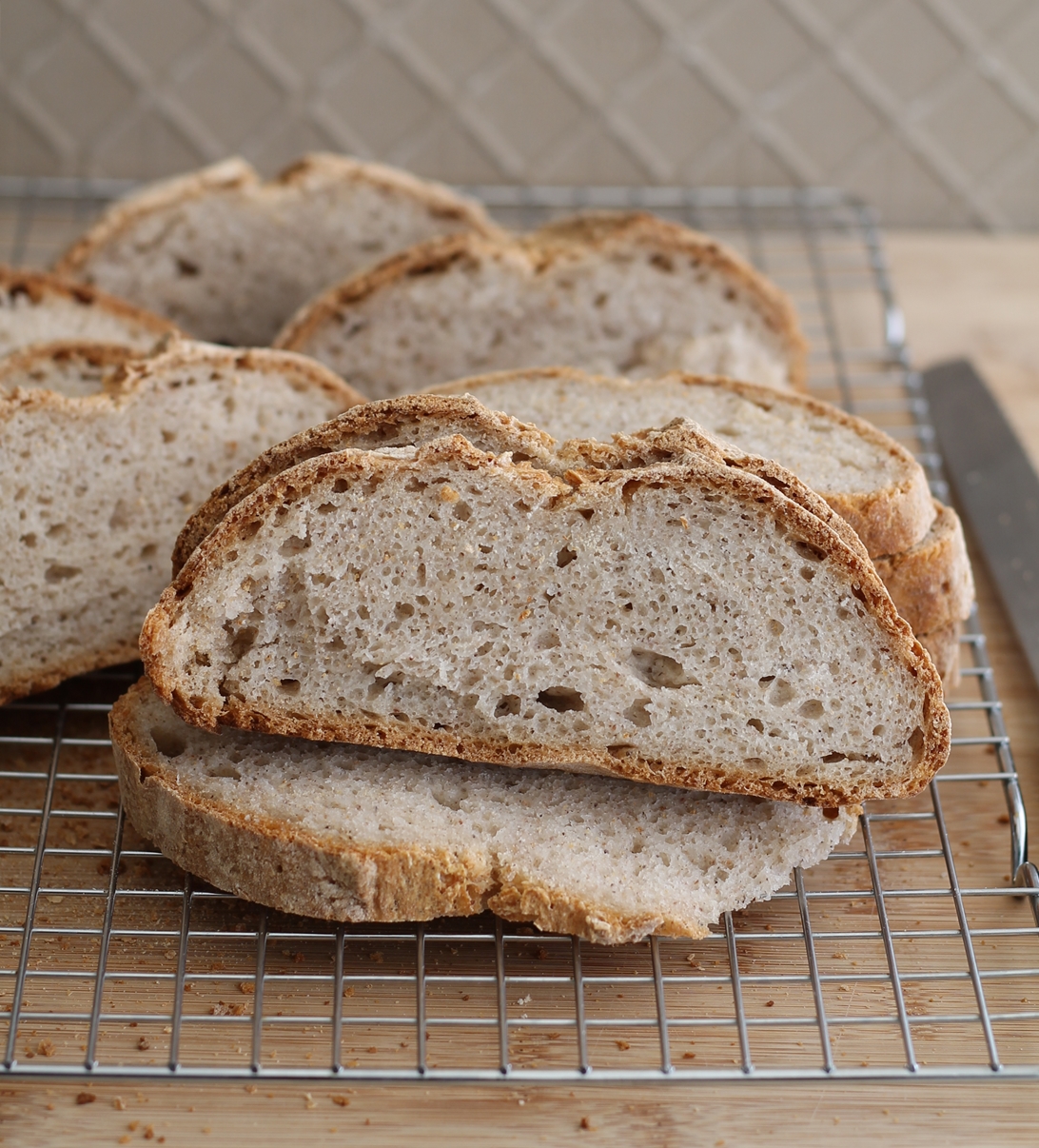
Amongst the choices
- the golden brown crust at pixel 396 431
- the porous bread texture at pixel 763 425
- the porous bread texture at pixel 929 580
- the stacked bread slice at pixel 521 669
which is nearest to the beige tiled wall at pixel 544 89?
the porous bread texture at pixel 763 425

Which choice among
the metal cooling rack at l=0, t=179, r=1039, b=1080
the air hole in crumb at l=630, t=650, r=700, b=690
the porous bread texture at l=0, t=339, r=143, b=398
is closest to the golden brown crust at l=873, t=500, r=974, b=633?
the metal cooling rack at l=0, t=179, r=1039, b=1080

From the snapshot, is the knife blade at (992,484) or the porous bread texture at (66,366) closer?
the porous bread texture at (66,366)

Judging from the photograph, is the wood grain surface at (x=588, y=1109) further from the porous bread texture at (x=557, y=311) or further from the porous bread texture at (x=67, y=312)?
the porous bread texture at (x=67, y=312)

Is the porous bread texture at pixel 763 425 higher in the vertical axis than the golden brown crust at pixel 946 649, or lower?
higher

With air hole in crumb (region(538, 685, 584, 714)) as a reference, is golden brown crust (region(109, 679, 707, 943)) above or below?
below

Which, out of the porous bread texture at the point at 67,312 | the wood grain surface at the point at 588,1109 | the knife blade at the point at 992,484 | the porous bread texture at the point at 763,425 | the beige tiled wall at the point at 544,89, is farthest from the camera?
the beige tiled wall at the point at 544,89

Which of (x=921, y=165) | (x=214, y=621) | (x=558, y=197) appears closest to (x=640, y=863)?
(x=214, y=621)

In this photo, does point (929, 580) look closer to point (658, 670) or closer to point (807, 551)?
point (807, 551)

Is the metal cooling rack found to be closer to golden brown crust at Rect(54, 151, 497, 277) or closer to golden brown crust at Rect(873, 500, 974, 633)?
golden brown crust at Rect(873, 500, 974, 633)
